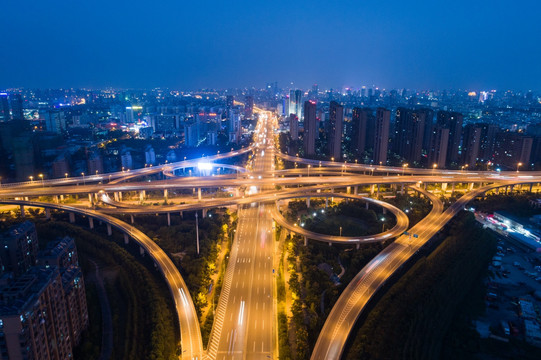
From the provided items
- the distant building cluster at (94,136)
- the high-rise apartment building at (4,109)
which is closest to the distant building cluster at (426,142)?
the distant building cluster at (94,136)

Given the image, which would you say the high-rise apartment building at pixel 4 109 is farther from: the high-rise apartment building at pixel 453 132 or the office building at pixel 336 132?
the high-rise apartment building at pixel 453 132

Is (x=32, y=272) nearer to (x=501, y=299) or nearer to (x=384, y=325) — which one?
(x=384, y=325)

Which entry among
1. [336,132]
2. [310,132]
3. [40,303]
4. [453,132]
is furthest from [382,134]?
[40,303]

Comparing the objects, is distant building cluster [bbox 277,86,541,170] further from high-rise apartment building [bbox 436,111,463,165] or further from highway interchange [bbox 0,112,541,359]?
highway interchange [bbox 0,112,541,359]

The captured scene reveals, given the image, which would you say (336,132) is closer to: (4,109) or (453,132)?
(453,132)

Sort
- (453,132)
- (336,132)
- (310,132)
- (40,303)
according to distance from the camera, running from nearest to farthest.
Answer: (40,303) → (453,132) → (336,132) → (310,132)

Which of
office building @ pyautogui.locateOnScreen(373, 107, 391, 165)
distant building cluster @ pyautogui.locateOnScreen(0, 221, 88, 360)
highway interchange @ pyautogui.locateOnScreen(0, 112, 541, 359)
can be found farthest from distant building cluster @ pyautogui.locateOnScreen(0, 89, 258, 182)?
office building @ pyautogui.locateOnScreen(373, 107, 391, 165)
